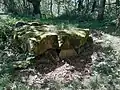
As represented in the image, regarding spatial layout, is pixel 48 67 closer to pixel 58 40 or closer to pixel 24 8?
pixel 58 40

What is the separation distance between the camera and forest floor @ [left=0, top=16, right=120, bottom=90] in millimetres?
4707

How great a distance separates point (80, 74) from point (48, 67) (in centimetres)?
88

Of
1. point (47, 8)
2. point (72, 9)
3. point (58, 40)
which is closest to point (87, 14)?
point (72, 9)

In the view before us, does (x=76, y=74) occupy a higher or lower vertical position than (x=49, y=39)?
lower

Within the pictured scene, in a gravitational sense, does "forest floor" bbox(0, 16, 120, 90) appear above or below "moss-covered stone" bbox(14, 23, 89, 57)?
below

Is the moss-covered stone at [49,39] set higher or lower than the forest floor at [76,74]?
higher

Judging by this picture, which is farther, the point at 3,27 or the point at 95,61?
the point at 3,27

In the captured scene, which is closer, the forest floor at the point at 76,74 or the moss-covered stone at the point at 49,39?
the forest floor at the point at 76,74

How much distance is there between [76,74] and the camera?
5.17 meters

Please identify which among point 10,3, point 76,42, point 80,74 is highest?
point 10,3

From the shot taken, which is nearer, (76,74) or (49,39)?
(76,74)

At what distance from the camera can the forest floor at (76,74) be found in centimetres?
471

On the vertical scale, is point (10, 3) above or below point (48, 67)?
above

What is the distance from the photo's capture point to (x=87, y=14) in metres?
14.2
